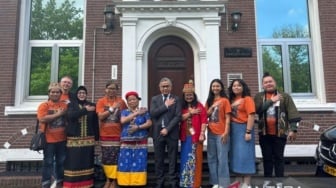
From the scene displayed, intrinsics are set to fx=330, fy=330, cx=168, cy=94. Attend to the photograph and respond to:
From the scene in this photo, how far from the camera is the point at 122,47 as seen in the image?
7.22 meters

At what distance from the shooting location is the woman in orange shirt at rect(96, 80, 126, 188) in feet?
15.0

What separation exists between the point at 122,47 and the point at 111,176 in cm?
343

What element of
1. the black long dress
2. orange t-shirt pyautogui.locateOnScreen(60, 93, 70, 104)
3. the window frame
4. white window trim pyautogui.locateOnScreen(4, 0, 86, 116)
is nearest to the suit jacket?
the black long dress

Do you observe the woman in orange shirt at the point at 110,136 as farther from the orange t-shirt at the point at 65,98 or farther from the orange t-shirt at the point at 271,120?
the orange t-shirt at the point at 271,120

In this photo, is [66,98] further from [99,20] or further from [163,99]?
[99,20]

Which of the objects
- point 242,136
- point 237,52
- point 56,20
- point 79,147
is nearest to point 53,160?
point 79,147

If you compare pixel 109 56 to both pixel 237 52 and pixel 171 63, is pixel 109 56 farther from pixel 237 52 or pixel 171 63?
pixel 237 52

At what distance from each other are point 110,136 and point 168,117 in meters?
0.86

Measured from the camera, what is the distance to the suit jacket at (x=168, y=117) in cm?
445

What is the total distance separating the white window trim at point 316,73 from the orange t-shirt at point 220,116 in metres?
3.21

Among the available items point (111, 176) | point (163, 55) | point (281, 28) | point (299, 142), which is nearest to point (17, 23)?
point (163, 55)

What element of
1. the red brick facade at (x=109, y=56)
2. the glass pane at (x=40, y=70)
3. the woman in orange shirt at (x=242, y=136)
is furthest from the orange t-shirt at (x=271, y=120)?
the glass pane at (x=40, y=70)

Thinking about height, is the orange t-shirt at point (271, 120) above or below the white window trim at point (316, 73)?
below

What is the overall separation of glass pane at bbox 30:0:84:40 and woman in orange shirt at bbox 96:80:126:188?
3.52 metres
